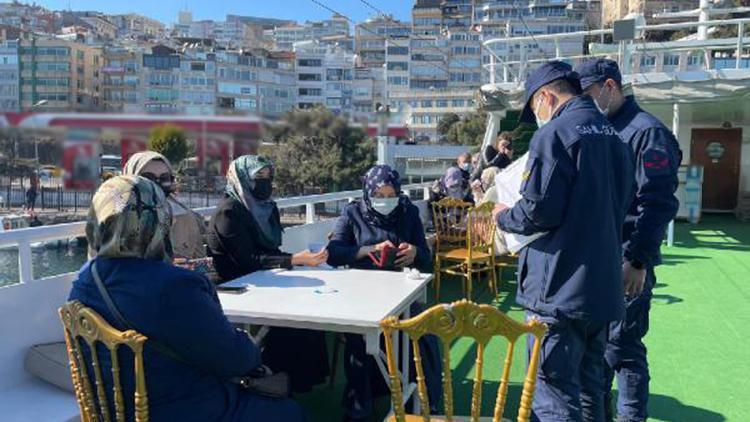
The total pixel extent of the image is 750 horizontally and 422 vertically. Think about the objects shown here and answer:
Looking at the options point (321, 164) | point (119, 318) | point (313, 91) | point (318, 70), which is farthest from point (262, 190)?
point (318, 70)

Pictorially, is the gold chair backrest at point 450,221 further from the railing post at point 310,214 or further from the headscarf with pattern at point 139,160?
the headscarf with pattern at point 139,160

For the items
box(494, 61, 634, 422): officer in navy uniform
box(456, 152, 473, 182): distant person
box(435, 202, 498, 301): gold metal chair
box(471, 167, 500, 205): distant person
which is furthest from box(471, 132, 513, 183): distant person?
box(494, 61, 634, 422): officer in navy uniform

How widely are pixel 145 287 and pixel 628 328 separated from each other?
1786mm

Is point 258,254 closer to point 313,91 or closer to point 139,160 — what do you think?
point 139,160

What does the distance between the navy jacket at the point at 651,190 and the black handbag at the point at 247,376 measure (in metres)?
1.33

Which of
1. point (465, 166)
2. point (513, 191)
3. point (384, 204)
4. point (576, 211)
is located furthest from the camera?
point (465, 166)

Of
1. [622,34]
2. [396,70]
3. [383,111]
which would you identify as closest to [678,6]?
[396,70]

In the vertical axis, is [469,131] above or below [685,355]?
above

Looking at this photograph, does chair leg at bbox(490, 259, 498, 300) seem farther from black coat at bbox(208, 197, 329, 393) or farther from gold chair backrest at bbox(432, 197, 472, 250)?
black coat at bbox(208, 197, 329, 393)

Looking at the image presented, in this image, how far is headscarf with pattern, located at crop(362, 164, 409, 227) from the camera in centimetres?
306

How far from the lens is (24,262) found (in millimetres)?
2285

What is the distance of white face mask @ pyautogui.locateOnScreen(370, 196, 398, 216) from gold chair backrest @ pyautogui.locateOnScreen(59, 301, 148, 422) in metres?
1.71

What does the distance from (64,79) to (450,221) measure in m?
6.19

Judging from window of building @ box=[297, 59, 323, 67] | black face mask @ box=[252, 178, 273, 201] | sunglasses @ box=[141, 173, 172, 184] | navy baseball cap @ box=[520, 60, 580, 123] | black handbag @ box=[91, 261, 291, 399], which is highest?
window of building @ box=[297, 59, 323, 67]
